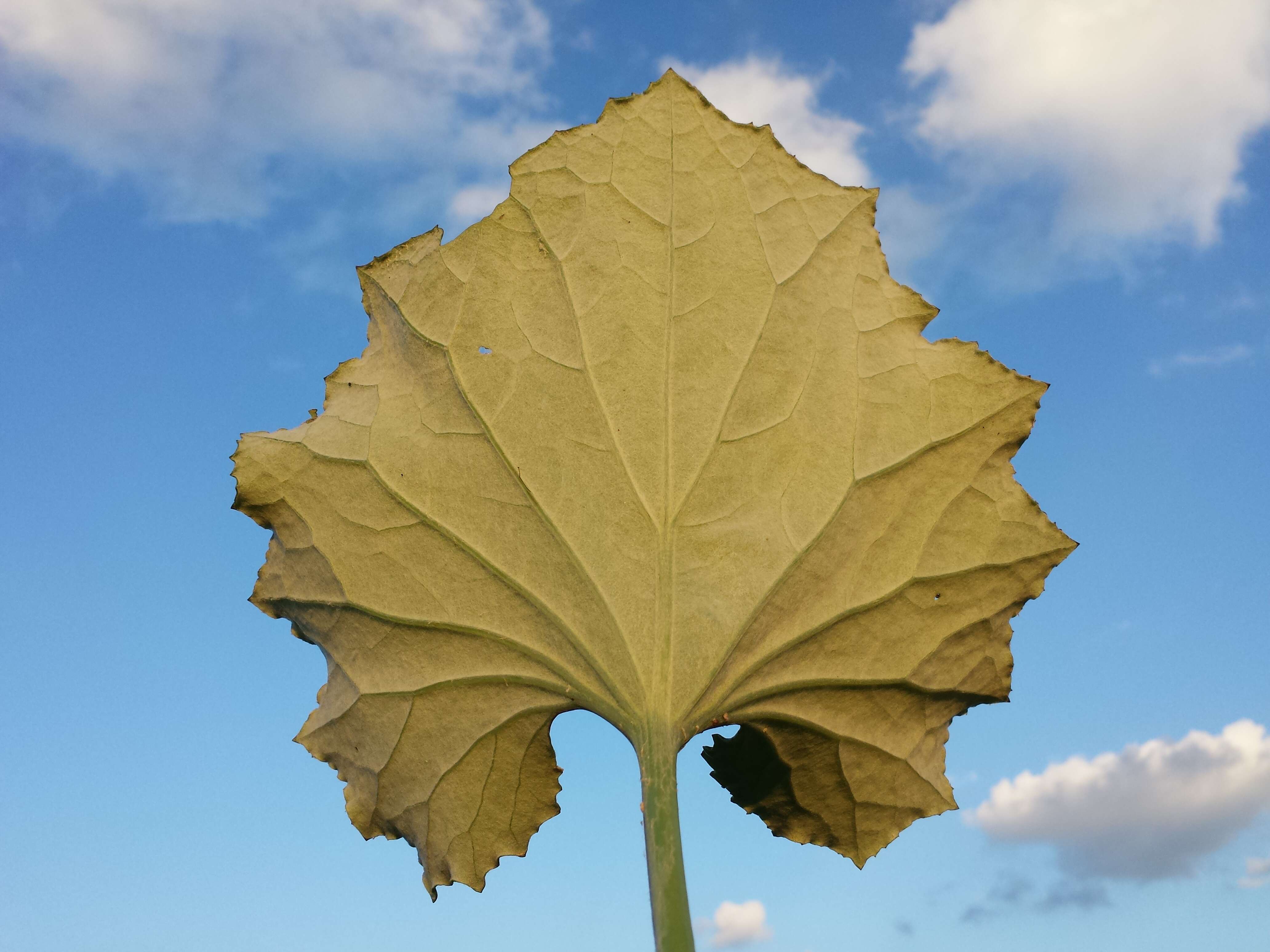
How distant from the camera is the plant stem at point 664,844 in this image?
2969mm

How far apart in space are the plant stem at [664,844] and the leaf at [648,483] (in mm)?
38

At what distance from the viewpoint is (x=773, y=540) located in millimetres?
3174

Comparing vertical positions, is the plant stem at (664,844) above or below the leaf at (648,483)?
below

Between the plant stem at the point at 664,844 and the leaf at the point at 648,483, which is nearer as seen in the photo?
the plant stem at the point at 664,844

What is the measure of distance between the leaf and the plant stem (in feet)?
0.13

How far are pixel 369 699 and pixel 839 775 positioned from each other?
1.69 meters

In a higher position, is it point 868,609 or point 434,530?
point 434,530

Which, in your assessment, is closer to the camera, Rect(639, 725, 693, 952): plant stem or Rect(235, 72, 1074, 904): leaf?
Rect(639, 725, 693, 952): plant stem

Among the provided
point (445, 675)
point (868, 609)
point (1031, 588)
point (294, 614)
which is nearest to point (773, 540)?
point (868, 609)

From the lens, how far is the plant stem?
117 inches

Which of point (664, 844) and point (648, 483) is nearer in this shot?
point (664, 844)

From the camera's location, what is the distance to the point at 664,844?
304cm

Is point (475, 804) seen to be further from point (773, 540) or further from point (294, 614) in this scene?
point (773, 540)

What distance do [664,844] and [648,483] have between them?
1105mm
